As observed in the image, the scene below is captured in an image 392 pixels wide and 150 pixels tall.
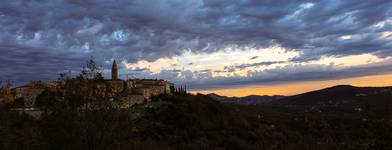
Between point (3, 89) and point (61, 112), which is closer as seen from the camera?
point (61, 112)

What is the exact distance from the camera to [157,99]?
87125 millimetres

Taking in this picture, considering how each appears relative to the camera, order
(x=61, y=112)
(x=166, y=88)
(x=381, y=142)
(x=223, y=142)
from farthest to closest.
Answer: (x=166, y=88)
(x=223, y=142)
(x=61, y=112)
(x=381, y=142)

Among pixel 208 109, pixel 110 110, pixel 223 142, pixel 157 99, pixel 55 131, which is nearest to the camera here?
pixel 110 110

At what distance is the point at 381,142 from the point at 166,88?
90142mm

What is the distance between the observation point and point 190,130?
59469 millimetres

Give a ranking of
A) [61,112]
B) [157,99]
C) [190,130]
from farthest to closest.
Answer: [157,99], [190,130], [61,112]

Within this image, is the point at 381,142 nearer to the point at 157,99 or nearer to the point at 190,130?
the point at 190,130

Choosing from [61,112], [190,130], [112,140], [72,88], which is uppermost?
[72,88]

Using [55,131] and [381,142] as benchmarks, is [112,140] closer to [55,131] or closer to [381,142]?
[55,131]

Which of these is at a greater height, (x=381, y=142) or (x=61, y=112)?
(x=61, y=112)

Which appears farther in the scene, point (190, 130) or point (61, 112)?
point (190, 130)

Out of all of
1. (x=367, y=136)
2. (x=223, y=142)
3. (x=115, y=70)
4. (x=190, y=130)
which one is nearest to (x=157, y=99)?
(x=115, y=70)

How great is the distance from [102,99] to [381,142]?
28.2 feet

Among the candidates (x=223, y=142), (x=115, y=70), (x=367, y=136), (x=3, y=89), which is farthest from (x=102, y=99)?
(x=115, y=70)
